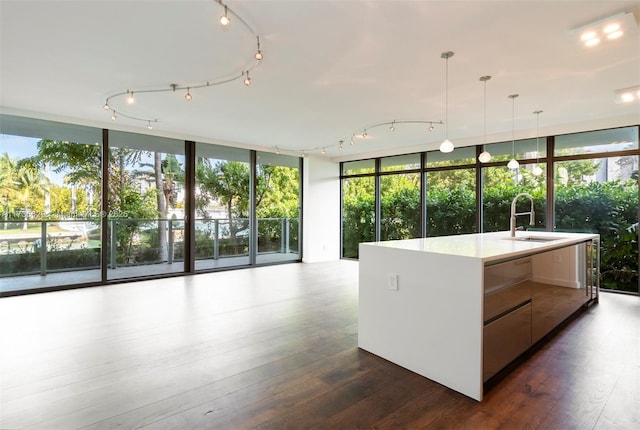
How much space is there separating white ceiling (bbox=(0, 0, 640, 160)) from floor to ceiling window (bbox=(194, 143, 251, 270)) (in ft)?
5.12

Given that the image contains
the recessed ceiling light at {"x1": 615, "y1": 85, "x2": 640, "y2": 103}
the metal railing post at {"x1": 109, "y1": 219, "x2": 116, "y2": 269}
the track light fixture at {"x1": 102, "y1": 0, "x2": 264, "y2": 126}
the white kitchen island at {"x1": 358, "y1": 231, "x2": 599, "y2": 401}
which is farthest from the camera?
the metal railing post at {"x1": 109, "y1": 219, "x2": 116, "y2": 269}

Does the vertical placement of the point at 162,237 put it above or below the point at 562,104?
below

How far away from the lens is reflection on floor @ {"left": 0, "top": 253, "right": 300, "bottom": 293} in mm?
5043

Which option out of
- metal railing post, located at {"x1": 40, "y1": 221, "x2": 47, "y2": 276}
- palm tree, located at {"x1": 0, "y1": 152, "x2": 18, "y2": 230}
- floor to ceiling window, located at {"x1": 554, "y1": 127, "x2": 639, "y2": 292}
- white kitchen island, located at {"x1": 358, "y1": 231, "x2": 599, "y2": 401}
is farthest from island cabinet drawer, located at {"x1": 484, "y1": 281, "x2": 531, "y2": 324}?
palm tree, located at {"x1": 0, "y1": 152, "x2": 18, "y2": 230}

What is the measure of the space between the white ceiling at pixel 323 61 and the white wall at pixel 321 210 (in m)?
3.02

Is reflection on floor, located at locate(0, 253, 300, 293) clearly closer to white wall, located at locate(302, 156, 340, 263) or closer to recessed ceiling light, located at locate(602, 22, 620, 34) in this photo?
white wall, located at locate(302, 156, 340, 263)

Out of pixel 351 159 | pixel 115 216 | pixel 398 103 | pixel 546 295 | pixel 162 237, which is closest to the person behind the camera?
pixel 546 295

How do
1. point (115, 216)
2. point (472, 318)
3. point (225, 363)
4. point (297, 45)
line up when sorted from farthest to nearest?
point (115, 216), point (297, 45), point (225, 363), point (472, 318)

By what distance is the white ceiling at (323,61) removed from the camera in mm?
2432

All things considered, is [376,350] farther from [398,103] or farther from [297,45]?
[398,103]

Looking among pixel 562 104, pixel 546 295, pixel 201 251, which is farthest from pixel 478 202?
pixel 201 251

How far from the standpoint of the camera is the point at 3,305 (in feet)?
14.4

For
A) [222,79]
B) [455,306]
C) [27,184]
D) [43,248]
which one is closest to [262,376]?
[455,306]

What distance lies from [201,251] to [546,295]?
19.0 feet
